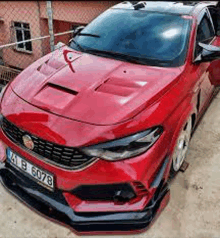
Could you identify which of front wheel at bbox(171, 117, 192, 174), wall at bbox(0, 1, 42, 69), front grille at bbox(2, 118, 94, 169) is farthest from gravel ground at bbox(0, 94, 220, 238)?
wall at bbox(0, 1, 42, 69)

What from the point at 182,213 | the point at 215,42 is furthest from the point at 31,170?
the point at 215,42

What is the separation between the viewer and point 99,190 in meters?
1.79

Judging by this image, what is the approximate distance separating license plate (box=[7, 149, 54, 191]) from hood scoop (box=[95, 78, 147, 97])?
72cm

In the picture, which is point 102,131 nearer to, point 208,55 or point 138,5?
point 208,55

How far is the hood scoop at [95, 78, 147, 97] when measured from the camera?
2.02m

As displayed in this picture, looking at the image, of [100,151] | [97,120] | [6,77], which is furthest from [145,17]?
[6,77]

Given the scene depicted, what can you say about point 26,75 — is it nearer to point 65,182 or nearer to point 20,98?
point 20,98

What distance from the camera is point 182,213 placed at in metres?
2.23

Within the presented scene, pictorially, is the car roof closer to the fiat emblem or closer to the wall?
the fiat emblem

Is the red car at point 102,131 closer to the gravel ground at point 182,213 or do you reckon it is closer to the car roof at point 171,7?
the gravel ground at point 182,213

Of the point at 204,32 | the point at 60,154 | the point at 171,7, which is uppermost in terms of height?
the point at 171,7

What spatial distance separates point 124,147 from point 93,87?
1.93ft

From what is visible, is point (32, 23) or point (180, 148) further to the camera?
point (32, 23)

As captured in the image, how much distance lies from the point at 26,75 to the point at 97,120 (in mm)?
958
